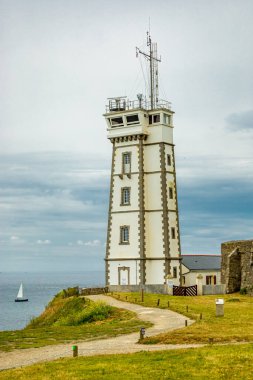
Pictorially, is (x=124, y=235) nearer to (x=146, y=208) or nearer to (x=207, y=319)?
(x=146, y=208)

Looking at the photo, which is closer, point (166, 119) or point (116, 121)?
Result: point (166, 119)

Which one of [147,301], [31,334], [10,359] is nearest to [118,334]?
[31,334]

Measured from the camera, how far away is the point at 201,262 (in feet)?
233

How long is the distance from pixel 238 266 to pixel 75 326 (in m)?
27.3

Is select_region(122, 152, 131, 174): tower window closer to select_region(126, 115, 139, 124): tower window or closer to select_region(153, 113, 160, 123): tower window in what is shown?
select_region(126, 115, 139, 124): tower window

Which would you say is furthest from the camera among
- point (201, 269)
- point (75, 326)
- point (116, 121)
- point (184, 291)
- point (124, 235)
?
point (201, 269)

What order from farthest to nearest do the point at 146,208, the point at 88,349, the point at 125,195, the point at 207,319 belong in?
the point at 125,195 → the point at 146,208 → the point at 207,319 → the point at 88,349

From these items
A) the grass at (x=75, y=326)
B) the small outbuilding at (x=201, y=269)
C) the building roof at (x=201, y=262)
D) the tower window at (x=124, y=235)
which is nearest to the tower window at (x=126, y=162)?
the tower window at (x=124, y=235)

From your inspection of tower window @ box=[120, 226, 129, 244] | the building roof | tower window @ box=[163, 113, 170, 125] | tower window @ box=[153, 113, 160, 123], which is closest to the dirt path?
tower window @ box=[120, 226, 129, 244]

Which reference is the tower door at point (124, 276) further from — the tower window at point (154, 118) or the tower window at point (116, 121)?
the tower window at point (154, 118)

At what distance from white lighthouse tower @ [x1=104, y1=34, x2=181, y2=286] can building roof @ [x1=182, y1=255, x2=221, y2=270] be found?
246 inches

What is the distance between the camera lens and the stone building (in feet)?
201

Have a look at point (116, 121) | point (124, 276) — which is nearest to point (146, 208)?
point (124, 276)

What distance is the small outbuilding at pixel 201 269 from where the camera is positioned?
66000 millimetres
